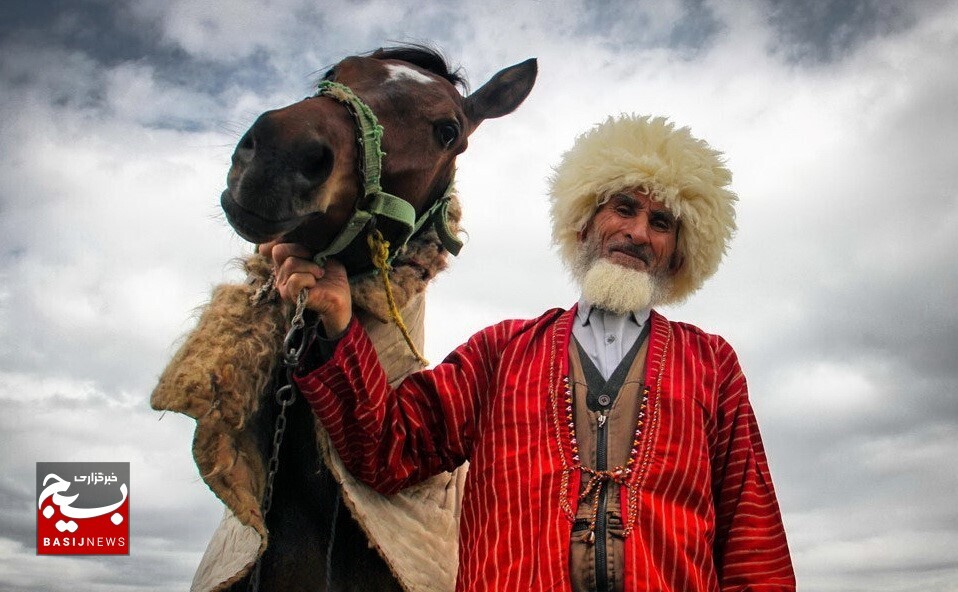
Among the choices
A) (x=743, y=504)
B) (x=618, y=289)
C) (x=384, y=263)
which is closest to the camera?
(x=384, y=263)

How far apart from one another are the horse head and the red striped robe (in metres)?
0.38

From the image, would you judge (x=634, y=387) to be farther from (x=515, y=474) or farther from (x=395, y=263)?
(x=395, y=263)

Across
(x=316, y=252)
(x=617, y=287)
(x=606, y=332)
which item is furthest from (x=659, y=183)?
(x=316, y=252)

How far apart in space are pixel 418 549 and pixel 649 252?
1.26 metres

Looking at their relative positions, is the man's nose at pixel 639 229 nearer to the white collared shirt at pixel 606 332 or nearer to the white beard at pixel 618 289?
the white beard at pixel 618 289

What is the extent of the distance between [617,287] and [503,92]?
32.3 inches

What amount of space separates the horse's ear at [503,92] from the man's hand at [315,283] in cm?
89

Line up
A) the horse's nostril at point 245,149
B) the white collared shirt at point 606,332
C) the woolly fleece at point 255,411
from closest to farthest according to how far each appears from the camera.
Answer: the horse's nostril at point 245,149 < the woolly fleece at point 255,411 < the white collared shirt at point 606,332

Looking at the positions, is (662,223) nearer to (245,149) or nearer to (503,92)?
(503,92)

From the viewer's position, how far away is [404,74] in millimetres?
2826

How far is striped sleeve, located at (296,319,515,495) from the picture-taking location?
261 centimetres

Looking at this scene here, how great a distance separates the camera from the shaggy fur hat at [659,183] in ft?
10.4

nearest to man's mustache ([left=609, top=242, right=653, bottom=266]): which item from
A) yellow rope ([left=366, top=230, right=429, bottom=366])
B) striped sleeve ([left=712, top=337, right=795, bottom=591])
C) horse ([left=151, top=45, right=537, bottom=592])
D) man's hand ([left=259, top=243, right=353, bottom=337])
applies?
striped sleeve ([left=712, top=337, right=795, bottom=591])

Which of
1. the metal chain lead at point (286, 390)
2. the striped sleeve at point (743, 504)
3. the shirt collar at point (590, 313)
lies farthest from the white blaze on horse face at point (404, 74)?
the striped sleeve at point (743, 504)
